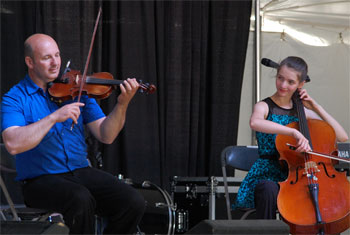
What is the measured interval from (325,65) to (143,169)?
55.9 inches

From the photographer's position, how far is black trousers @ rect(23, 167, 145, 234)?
2.51 m

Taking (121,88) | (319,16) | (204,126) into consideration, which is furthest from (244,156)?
(319,16)

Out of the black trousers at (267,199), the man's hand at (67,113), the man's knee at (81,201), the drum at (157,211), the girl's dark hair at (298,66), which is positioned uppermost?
the girl's dark hair at (298,66)

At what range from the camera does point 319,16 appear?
13.3ft

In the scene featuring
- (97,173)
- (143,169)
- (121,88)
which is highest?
(121,88)

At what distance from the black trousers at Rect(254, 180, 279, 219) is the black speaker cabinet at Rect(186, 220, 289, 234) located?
1.01m

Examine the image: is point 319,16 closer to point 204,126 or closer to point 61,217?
point 204,126

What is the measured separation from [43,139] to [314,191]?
122 cm

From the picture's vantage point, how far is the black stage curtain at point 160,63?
3730 mm

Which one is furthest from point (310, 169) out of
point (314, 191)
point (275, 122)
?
point (275, 122)

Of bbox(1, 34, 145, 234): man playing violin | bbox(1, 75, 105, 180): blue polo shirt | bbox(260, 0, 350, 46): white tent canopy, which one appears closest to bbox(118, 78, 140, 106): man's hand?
bbox(1, 34, 145, 234): man playing violin

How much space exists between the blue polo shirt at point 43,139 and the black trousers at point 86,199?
46 mm

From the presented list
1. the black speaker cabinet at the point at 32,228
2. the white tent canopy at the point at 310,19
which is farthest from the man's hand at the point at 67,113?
the white tent canopy at the point at 310,19

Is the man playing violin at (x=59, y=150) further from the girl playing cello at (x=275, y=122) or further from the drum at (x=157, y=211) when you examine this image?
the girl playing cello at (x=275, y=122)
